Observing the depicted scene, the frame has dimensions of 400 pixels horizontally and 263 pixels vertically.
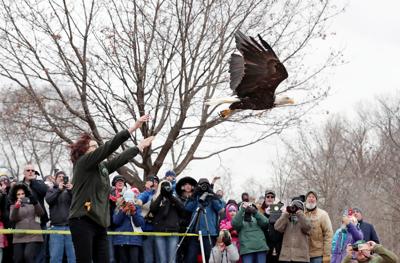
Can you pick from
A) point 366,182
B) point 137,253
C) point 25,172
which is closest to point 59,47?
point 25,172

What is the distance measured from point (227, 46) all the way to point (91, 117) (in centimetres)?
321

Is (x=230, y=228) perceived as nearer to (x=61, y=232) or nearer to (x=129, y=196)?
(x=129, y=196)

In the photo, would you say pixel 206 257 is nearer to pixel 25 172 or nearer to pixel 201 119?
pixel 25 172

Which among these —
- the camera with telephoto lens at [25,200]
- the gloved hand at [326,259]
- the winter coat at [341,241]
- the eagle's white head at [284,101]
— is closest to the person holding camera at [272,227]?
the gloved hand at [326,259]

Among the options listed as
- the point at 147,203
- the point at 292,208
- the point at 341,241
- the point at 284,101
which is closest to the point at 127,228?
the point at 147,203

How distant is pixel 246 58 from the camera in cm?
1080

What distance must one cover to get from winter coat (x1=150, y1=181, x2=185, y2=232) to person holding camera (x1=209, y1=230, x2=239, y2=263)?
716mm

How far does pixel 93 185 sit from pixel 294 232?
5.18 metres

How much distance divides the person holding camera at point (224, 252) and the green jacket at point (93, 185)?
14.4 feet

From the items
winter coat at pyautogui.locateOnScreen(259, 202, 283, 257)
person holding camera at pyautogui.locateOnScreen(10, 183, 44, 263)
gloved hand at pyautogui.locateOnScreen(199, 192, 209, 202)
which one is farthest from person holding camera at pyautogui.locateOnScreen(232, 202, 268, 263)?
person holding camera at pyautogui.locateOnScreen(10, 183, 44, 263)

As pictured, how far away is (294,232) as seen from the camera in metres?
11.6

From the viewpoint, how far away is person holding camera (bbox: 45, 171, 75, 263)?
11016 mm

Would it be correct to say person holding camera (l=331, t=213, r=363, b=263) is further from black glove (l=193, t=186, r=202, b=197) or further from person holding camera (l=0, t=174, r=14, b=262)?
person holding camera (l=0, t=174, r=14, b=262)

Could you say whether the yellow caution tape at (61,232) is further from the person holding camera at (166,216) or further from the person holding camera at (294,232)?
the person holding camera at (294,232)
